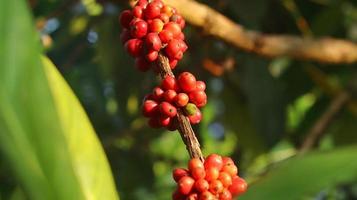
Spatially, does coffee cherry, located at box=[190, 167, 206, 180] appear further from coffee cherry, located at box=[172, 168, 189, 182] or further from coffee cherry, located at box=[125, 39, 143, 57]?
coffee cherry, located at box=[125, 39, 143, 57]

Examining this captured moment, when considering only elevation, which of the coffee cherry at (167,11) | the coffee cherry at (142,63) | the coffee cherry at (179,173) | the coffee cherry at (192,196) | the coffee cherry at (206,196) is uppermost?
the coffee cherry at (167,11)

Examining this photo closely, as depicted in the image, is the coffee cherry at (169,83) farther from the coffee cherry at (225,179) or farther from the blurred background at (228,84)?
the blurred background at (228,84)

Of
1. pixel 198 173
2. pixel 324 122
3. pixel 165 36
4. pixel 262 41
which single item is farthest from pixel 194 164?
pixel 324 122

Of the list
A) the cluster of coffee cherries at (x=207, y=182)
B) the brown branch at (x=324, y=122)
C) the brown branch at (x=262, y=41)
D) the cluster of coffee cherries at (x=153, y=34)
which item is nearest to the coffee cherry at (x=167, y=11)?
the cluster of coffee cherries at (x=153, y=34)

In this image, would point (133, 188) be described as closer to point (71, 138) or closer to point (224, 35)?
point (224, 35)

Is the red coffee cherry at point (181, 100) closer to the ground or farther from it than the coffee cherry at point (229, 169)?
farther from it

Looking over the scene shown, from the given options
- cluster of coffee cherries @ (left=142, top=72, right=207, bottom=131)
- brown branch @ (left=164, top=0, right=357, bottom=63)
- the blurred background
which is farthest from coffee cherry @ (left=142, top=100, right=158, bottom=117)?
the blurred background
